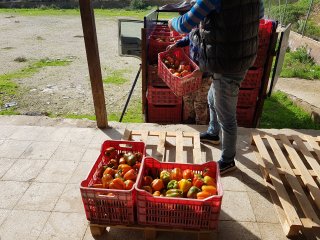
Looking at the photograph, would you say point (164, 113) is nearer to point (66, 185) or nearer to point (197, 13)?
point (66, 185)

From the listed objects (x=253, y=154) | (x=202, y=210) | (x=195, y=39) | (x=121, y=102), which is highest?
(x=195, y=39)

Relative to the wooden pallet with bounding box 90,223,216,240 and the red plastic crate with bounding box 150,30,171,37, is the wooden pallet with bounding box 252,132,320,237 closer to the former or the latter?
the wooden pallet with bounding box 90,223,216,240

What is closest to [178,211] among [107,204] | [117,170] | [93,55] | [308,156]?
[107,204]

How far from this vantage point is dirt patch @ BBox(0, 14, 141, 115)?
680 centimetres

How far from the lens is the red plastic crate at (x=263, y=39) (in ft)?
14.8

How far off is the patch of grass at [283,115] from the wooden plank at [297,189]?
6.16ft

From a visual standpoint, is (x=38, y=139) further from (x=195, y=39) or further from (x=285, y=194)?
(x=285, y=194)

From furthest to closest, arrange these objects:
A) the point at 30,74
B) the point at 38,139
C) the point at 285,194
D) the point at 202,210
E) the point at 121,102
→ the point at 30,74 < the point at 121,102 < the point at 38,139 < the point at 285,194 < the point at 202,210

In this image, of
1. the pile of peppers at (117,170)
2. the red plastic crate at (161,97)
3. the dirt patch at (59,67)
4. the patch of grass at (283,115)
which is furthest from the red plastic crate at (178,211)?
the dirt patch at (59,67)

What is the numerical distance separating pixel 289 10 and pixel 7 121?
43.4 ft

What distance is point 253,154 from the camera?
3.90 meters

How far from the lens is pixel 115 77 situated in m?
8.90

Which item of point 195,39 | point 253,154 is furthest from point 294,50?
point 195,39

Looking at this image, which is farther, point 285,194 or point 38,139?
point 38,139
